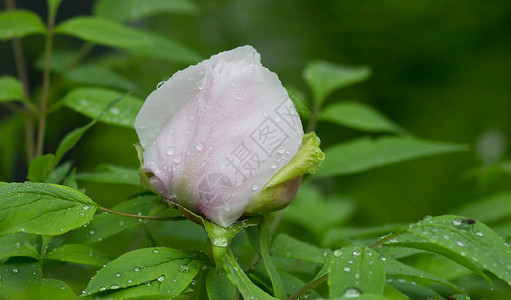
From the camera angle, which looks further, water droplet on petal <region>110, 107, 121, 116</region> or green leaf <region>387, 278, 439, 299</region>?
water droplet on petal <region>110, 107, 121, 116</region>

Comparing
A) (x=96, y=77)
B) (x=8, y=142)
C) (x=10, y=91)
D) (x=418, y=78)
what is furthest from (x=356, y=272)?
(x=418, y=78)

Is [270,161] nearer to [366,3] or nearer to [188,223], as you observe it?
[188,223]

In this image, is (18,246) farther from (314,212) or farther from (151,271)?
(314,212)

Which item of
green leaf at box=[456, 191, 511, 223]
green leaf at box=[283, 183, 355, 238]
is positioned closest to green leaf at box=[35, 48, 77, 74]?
green leaf at box=[283, 183, 355, 238]

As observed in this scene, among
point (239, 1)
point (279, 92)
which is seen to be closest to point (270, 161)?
point (279, 92)

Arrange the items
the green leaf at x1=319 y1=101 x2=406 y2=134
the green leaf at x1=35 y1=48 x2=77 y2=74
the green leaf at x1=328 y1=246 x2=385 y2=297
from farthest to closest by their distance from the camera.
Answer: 1. the green leaf at x1=35 y1=48 x2=77 y2=74
2. the green leaf at x1=319 y1=101 x2=406 y2=134
3. the green leaf at x1=328 y1=246 x2=385 y2=297

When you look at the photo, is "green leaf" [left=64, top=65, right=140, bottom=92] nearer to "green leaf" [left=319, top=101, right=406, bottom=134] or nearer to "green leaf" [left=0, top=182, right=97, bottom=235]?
"green leaf" [left=319, top=101, right=406, bottom=134]
